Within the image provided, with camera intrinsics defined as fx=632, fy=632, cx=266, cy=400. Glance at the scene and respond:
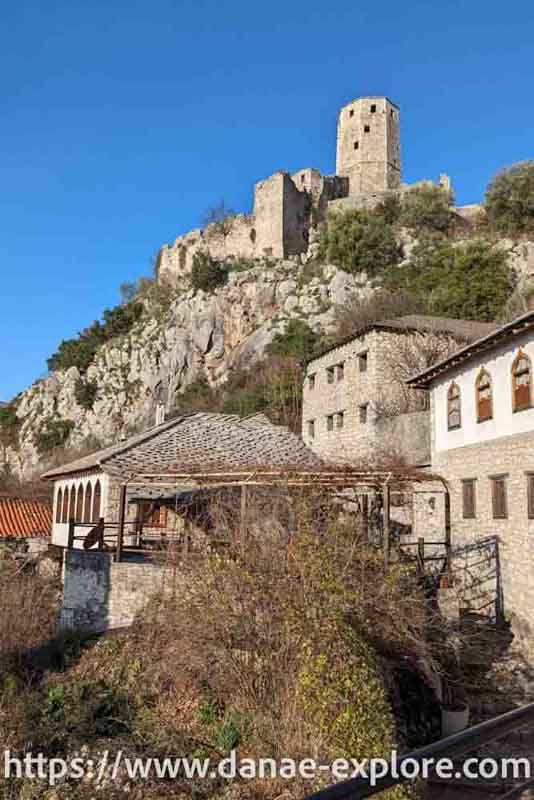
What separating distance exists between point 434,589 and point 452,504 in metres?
3.29

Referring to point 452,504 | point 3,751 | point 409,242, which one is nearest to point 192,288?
point 409,242

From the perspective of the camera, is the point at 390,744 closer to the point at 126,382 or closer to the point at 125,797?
the point at 125,797

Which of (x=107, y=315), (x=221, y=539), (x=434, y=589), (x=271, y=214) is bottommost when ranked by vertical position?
(x=434, y=589)

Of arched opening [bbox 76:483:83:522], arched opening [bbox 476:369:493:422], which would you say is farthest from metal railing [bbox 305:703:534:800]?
arched opening [bbox 76:483:83:522]

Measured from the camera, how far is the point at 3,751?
31.9 ft

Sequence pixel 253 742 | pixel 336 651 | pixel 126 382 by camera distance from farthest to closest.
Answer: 1. pixel 126 382
2. pixel 253 742
3. pixel 336 651

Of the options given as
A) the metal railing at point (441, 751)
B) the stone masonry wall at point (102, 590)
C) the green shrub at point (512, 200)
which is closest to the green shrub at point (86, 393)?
the green shrub at point (512, 200)

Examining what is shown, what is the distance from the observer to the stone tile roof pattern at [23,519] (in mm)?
25562

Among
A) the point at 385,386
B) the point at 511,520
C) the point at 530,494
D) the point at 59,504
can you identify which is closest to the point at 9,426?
the point at 59,504

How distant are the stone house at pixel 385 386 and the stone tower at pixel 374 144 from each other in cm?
3477

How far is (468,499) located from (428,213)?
35.9 m

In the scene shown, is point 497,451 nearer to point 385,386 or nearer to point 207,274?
point 385,386

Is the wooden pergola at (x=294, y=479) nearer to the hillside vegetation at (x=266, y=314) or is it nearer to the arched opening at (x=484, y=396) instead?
the arched opening at (x=484, y=396)

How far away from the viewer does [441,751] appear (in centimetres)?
223
